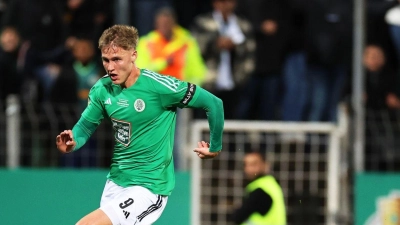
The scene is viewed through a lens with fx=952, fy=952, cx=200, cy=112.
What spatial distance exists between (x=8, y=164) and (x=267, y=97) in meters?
3.18

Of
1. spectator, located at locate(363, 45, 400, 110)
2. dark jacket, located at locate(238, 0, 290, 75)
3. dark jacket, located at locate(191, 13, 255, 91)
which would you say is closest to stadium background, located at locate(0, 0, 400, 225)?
spectator, located at locate(363, 45, 400, 110)

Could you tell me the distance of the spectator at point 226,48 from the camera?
11398 mm

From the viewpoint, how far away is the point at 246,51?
452 inches

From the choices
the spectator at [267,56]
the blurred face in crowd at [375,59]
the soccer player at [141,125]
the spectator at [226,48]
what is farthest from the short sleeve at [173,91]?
the blurred face in crowd at [375,59]

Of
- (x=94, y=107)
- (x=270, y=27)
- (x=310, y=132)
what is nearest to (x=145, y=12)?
(x=270, y=27)

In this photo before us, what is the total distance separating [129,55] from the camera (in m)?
6.71

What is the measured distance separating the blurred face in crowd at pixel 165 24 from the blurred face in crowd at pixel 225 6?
661 millimetres

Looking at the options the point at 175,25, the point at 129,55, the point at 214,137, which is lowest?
the point at 214,137

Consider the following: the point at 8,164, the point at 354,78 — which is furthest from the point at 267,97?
the point at 8,164

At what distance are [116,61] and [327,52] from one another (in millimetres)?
5297

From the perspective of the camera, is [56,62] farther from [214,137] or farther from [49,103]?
[214,137]

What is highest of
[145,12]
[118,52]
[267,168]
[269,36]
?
[145,12]

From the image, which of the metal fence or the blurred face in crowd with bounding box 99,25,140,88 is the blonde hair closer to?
the blurred face in crowd with bounding box 99,25,140,88

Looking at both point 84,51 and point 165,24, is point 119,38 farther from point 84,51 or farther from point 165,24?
point 84,51
